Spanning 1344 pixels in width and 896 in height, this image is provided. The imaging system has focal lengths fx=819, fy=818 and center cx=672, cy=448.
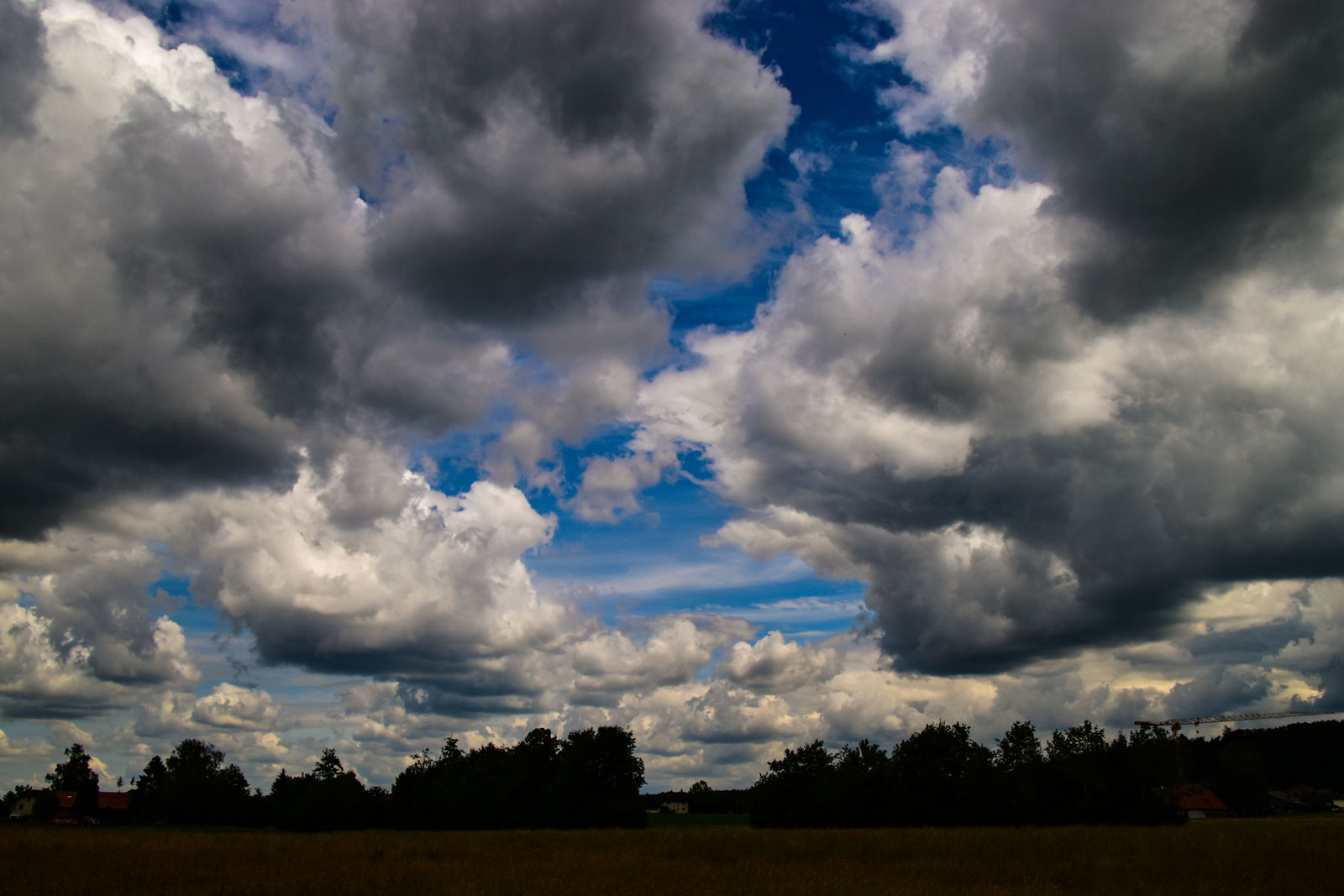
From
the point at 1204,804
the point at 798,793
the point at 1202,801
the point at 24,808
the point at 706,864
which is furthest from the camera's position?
the point at 24,808

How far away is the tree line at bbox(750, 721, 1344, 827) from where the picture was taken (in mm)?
78312

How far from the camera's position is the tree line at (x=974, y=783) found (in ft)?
257

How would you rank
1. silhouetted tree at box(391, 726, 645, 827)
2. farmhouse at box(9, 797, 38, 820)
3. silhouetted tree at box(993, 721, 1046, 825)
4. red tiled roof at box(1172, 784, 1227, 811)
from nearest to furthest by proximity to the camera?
silhouetted tree at box(993, 721, 1046, 825)
silhouetted tree at box(391, 726, 645, 827)
red tiled roof at box(1172, 784, 1227, 811)
farmhouse at box(9, 797, 38, 820)

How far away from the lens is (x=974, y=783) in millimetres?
80750

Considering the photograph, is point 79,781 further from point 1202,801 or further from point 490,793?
→ point 1202,801

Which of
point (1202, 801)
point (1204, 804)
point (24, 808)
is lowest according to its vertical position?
point (1204, 804)

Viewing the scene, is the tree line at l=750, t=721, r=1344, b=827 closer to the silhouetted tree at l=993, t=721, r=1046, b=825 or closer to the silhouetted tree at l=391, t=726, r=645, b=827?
the silhouetted tree at l=993, t=721, r=1046, b=825

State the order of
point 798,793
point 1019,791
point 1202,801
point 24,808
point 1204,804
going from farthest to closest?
1. point 24,808
2. point 1202,801
3. point 1204,804
4. point 798,793
5. point 1019,791

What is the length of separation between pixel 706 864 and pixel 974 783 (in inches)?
2458

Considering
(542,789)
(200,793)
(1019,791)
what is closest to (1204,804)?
(1019,791)

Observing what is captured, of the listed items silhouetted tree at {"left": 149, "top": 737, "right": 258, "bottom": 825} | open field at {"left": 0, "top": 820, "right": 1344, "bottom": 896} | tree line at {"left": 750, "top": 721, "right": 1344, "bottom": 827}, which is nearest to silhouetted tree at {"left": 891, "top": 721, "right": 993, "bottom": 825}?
tree line at {"left": 750, "top": 721, "right": 1344, "bottom": 827}

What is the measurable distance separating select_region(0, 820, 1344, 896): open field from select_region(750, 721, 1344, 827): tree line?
141ft

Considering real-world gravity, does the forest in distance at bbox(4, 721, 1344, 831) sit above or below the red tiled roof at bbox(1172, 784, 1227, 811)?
above

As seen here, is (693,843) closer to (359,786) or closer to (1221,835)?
(1221,835)
